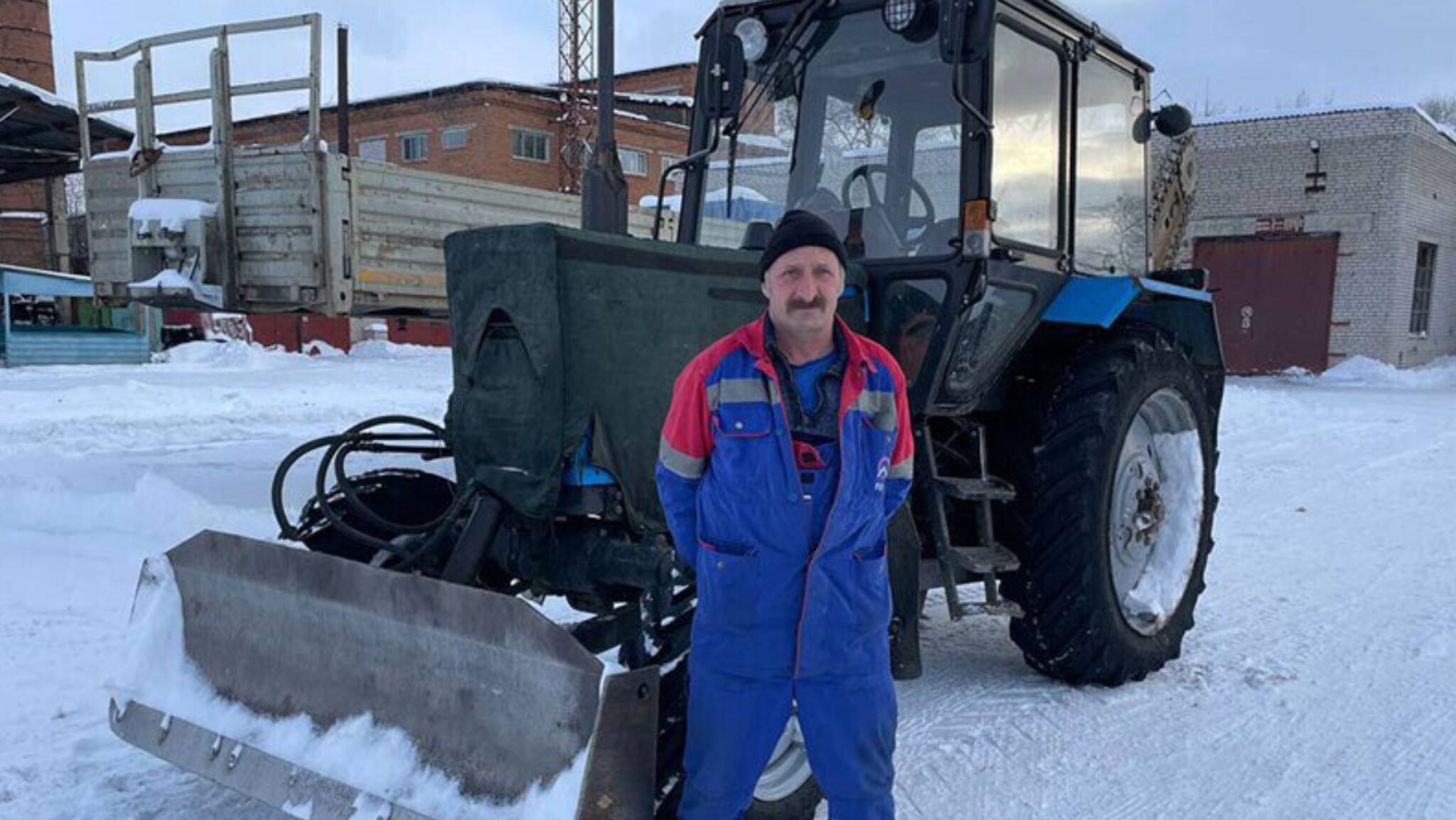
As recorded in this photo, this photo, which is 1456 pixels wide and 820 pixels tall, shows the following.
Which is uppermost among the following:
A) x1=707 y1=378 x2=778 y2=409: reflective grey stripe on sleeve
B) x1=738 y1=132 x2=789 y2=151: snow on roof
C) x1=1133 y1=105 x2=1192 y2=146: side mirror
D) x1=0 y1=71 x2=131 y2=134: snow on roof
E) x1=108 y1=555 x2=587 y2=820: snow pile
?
x1=0 y1=71 x2=131 y2=134: snow on roof

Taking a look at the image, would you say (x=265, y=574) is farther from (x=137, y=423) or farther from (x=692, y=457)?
(x=137, y=423)

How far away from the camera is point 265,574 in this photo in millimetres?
2674

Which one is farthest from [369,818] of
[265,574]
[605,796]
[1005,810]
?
[1005,810]

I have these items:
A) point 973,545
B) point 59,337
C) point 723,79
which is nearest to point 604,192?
point 723,79

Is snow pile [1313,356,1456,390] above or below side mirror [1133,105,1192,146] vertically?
below

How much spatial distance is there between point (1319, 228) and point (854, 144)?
18101 millimetres

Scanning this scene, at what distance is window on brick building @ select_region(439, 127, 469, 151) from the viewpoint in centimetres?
3206

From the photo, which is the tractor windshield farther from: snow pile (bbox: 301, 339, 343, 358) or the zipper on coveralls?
snow pile (bbox: 301, 339, 343, 358)

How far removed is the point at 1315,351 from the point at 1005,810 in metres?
18.9

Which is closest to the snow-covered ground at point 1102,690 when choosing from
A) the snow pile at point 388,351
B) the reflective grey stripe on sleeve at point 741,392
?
the reflective grey stripe on sleeve at point 741,392

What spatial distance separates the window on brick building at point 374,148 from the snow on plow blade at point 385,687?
33.8 metres

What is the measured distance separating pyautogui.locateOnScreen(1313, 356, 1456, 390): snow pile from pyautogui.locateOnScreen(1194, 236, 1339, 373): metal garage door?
0.50 metres

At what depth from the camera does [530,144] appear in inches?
1286

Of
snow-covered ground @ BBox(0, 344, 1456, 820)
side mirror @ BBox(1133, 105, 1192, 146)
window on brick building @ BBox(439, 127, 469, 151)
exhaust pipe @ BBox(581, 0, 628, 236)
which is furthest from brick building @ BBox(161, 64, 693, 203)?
exhaust pipe @ BBox(581, 0, 628, 236)
